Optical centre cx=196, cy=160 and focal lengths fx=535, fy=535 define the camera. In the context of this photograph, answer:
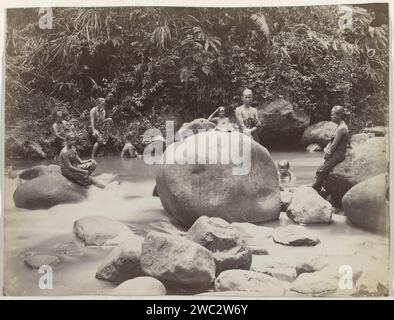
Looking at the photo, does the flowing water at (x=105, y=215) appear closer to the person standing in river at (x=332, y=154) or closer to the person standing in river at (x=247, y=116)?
the person standing in river at (x=332, y=154)

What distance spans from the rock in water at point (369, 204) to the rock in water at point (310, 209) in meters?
0.17

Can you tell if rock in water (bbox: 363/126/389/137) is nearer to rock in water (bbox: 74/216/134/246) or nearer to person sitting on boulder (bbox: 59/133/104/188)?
rock in water (bbox: 74/216/134/246)

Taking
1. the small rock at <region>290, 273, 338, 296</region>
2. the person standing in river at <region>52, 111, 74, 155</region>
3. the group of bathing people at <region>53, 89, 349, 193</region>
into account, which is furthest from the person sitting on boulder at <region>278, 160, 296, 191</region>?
the person standing in river at <region>52, 111, 74, 155</region>

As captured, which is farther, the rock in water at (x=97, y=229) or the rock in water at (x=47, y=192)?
the rock in water at (x=47, y=192)

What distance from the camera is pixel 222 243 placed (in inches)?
166

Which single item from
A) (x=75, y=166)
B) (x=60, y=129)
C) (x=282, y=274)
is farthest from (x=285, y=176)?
(x=60, y=129)

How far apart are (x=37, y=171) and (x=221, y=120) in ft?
5.33

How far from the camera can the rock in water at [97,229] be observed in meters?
4.40

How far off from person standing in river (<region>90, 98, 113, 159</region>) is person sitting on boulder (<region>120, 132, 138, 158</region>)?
0.17 meters

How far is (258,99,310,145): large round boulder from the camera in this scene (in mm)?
4613

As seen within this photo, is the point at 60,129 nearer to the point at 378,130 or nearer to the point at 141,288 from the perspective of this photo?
the point at 141,288

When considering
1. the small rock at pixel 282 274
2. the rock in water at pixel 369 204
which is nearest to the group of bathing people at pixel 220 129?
the rock in water at pixel 369 204
